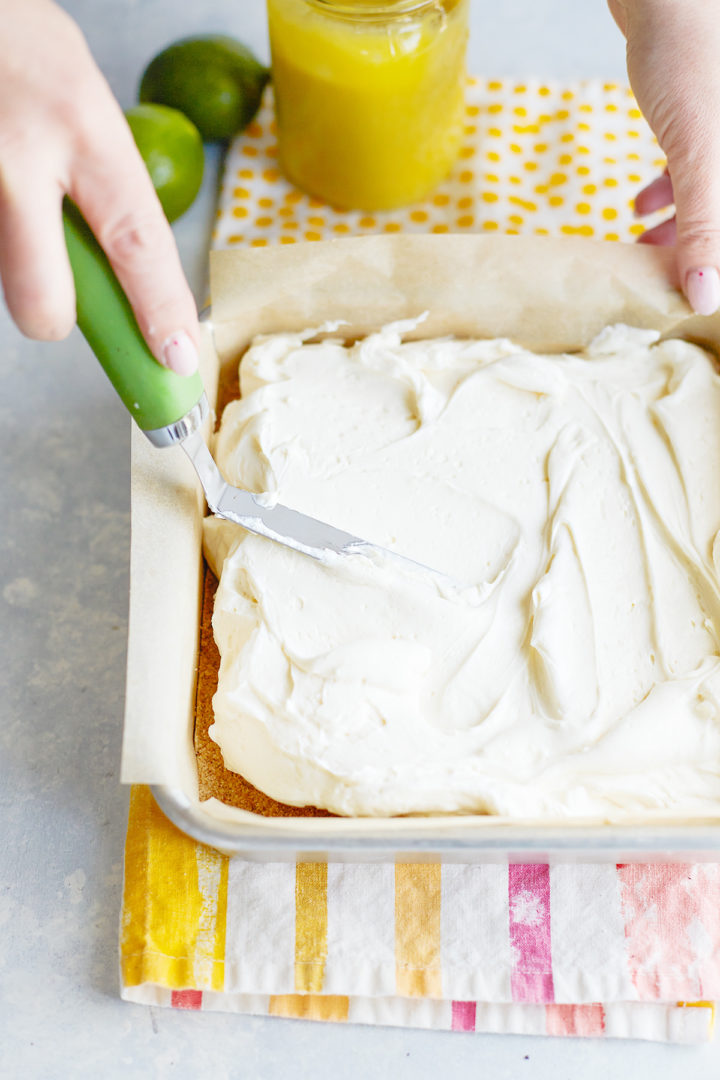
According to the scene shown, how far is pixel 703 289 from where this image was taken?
1.11 meters

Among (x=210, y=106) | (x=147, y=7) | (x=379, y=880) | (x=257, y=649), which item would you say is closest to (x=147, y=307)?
(x=257, y=649)

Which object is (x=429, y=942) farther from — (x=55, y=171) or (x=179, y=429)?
(x=55, y=171)

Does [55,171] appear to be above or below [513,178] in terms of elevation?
above

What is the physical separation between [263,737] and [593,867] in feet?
1.31

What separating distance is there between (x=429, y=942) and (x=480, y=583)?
394 mm

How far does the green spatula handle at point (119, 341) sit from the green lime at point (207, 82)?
2.63ft

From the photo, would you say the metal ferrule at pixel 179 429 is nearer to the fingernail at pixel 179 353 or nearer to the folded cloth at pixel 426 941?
the fingernail at pixel 179 353

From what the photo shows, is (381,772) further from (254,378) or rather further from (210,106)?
(210,106)

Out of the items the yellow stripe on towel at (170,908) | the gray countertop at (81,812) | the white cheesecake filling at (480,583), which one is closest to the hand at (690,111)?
the white cheesecake filling at (480,583)

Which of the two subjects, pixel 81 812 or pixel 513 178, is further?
pixel 513 178

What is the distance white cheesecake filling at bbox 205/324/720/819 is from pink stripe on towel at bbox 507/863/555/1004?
0.14 m

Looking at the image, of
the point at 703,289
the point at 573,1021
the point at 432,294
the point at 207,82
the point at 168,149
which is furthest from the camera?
the point at 207,82

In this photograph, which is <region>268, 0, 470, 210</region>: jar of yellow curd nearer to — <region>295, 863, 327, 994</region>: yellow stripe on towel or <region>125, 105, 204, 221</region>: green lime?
<region>125, 105, 204, 221</region>: green lime

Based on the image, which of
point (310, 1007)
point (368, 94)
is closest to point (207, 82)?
point (368, 94)
